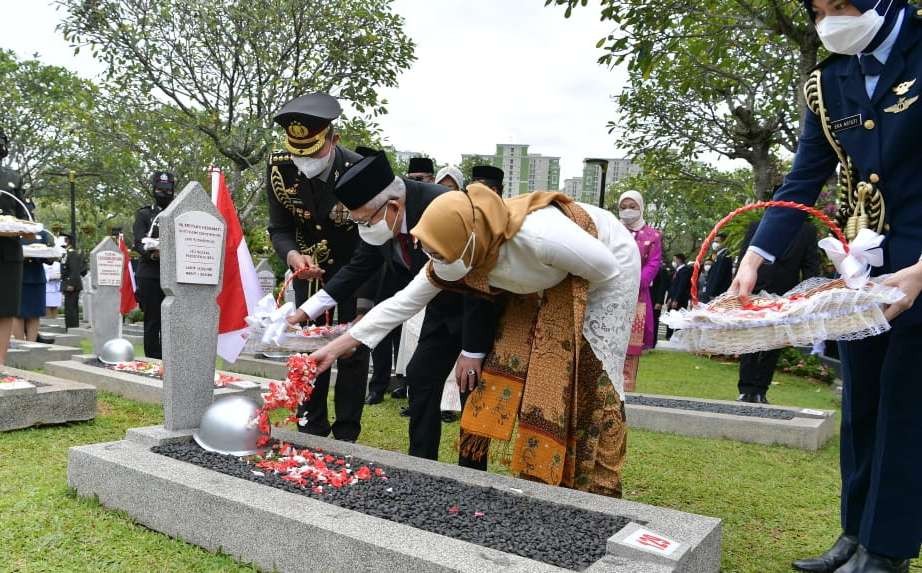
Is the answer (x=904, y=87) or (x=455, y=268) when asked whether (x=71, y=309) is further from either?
(x=904, y=87)

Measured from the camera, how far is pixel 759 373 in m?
7.32

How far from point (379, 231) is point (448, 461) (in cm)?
190

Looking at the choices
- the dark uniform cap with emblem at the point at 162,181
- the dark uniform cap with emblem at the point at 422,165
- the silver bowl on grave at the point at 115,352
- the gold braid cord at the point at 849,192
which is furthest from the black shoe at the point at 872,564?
the dark uniform cap with emblem at the point at 162,181

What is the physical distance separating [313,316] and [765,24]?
7.16 meters

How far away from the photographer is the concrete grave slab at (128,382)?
19.3ft

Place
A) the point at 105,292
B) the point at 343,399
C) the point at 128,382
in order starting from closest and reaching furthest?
the point at 343,399 < the point at 128,382 < the point at 105,292

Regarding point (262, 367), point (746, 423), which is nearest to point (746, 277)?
point (746, 423)

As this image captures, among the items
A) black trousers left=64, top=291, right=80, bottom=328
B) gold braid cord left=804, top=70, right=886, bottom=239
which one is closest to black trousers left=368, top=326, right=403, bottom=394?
gold braid cord left=804, top=70, right=886, bottom=239

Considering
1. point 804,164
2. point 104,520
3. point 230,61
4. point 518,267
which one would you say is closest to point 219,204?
point 104,520

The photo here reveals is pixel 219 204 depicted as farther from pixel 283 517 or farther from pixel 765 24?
pixel 765 24

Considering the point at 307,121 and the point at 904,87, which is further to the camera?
the point at 307,121

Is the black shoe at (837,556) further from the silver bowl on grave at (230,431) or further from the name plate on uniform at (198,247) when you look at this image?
the name plate on uniform at (198,247)

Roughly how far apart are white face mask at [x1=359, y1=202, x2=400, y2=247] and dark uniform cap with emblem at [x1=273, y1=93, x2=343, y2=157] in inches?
39.2

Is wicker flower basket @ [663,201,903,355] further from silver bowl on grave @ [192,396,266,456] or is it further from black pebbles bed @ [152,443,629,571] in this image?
silver bowl on grave @ [192,396,266,456]
